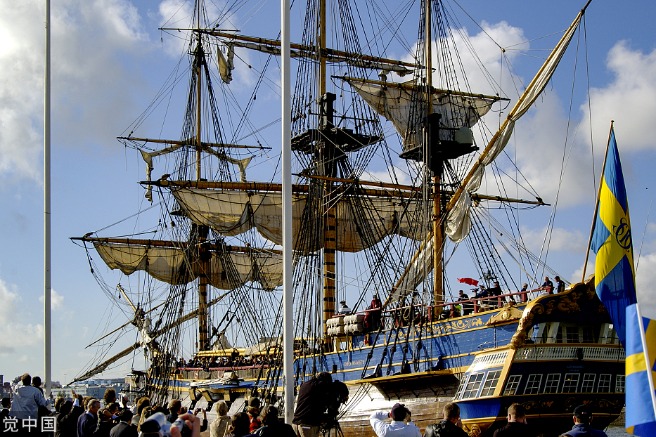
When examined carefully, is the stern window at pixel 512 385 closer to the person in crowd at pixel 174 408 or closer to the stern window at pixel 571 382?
the stern window at pixel 571 382

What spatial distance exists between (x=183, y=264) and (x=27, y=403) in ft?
143

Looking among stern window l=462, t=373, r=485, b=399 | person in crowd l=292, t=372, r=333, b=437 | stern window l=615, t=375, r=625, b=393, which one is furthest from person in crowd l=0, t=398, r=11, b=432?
stern window l=615, t=375, r=625, b=393

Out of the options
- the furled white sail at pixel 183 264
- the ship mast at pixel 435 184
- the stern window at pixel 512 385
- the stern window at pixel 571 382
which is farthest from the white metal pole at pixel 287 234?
the furled white sail at pixel 183 264

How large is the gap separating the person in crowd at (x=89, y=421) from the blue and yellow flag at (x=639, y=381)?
7765 mm

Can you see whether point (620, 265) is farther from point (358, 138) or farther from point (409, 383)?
point (358, 138)

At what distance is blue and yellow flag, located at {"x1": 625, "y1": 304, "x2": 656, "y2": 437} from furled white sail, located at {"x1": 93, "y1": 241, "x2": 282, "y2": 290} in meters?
48.3

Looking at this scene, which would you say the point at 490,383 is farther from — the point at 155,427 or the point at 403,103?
the point at 403,103

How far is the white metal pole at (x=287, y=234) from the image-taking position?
1694cm

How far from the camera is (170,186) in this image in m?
52.8

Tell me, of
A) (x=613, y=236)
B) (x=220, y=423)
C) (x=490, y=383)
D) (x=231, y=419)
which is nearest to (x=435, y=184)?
(x=490, y=383)

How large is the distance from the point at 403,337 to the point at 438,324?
2034mm

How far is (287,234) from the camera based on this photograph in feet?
59.1

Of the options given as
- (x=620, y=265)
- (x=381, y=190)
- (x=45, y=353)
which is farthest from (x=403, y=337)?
(x=381, y=190)

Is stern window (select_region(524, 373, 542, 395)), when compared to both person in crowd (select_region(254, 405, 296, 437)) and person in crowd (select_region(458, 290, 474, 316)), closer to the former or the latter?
person in crowd (select_region(458, 290, 474, 316))
